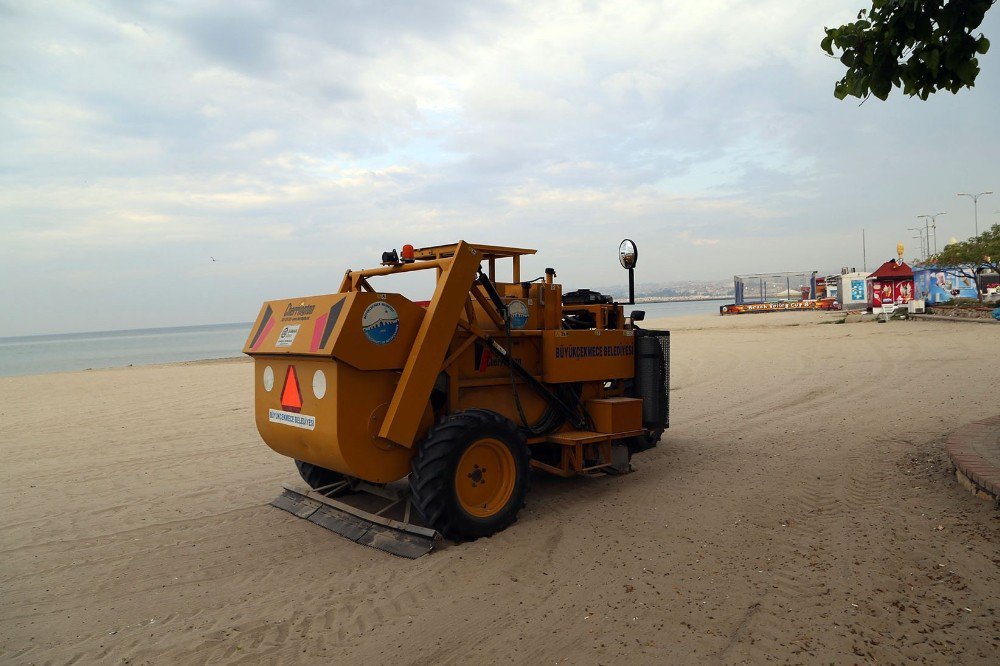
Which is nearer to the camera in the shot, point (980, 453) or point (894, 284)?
point (980, 453)

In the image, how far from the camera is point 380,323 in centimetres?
497

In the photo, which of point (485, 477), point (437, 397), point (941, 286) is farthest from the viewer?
point (941, 286)

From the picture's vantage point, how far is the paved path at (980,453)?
195 inches

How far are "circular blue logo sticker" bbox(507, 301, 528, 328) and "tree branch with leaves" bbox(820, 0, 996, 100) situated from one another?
10.3 ft

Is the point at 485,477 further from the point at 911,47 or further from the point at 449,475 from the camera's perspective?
the point at 911,47

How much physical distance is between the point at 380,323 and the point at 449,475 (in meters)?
1.26

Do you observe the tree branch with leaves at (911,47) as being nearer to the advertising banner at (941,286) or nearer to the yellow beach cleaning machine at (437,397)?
the yellow beach cleaning machine at (437,397)

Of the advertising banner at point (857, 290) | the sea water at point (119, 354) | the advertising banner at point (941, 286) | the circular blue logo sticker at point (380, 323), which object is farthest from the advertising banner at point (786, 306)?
the circular blue logo sticker at point (380, 323)

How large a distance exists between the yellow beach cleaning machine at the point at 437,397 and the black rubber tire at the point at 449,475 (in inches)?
0.4

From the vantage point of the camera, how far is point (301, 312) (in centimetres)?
535

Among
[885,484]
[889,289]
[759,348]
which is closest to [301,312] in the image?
[885,484]

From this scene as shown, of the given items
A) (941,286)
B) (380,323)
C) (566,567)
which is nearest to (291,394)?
(380,323)

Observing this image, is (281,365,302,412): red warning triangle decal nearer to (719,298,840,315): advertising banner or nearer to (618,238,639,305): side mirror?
(618,238,639,305): side mirror

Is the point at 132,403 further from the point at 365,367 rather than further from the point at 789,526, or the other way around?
the point at 789,526
